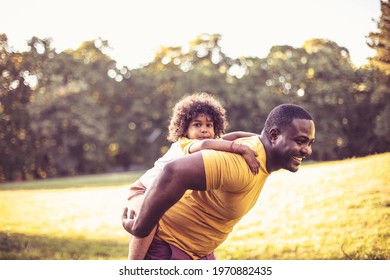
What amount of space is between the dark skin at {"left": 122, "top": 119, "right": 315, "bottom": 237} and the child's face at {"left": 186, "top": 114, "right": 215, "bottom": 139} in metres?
0.93

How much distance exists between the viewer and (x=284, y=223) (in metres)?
4.89

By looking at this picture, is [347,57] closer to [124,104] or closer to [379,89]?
[379,89]

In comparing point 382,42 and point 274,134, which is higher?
point 382,42

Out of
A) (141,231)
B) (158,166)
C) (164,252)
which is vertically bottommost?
(164,252)

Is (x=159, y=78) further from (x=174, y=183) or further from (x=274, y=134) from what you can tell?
(x=174, y=183)

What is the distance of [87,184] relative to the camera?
6586 mm

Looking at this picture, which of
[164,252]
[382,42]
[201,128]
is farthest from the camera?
[382,42]

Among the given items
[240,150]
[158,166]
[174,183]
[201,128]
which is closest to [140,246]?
[158,166]

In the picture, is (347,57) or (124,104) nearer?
(347,57)

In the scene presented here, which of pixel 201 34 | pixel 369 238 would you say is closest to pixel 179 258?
pixel 369 238

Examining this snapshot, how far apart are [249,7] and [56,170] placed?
2.99 m

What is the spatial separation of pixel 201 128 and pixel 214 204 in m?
1.04

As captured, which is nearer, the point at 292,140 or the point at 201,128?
the point at 292,140

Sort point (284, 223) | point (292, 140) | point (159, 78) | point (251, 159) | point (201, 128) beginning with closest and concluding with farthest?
point (251, 159)
point (292, 140)
point (201, 128)
point (284, 223)
point (159, 78)
